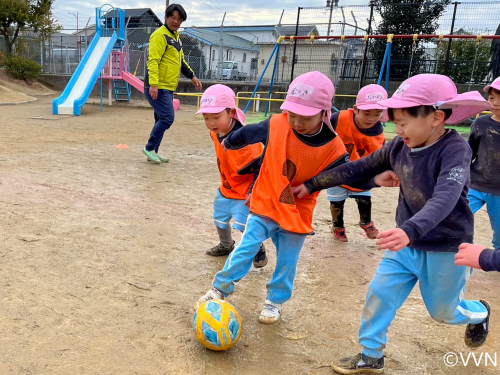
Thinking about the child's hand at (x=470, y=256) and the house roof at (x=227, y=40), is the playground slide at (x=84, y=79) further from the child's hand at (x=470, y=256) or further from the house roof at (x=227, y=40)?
the house roof at (x=227, y=40)

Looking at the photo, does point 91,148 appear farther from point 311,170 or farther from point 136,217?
point 311,170

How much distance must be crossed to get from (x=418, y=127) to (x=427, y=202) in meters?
0.38

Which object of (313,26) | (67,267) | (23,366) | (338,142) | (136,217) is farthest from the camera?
(313,26)

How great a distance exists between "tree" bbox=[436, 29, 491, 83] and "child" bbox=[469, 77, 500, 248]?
42.7 ft

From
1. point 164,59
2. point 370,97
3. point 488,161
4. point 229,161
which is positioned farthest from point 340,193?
point 164,59

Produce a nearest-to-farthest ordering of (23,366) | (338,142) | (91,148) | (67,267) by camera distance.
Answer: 1. (23,366)
2. (338,142)
3. (67,267)
4. (91,148)

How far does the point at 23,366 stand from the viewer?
83.4 inches

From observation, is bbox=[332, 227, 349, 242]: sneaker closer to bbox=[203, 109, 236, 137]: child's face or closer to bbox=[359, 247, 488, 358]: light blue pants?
bbox=[203, 109, 236, 137]: child's face

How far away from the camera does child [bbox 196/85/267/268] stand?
10.5 feet

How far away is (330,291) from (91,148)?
6130 millimetres

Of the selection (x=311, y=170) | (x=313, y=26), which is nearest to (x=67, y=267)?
(x=311, y=170)

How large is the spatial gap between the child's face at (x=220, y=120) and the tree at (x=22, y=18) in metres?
22.5

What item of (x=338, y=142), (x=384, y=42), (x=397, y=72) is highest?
(x=384, y=42)

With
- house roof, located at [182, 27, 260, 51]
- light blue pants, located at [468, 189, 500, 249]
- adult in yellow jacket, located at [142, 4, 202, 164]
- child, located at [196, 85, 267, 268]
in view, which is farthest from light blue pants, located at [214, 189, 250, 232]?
house roof, located at [182, 27, 260, 51]
